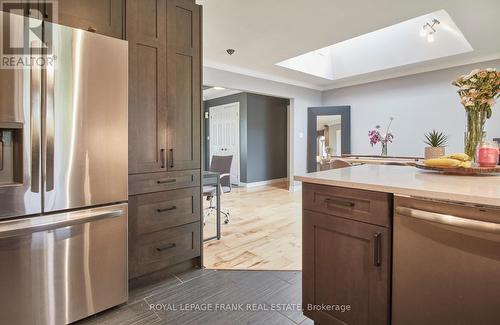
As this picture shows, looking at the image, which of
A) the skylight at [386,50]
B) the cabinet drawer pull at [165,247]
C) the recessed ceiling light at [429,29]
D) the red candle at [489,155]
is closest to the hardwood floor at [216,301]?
the cabinet drawer pull at [165,247]

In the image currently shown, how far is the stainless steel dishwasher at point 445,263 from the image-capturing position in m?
0.94

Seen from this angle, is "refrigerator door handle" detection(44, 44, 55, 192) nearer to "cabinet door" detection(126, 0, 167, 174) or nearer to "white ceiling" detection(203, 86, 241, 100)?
"cabinet door" detection(126, 0, 167, 174)

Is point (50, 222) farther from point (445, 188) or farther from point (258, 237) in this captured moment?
point (258, 237)

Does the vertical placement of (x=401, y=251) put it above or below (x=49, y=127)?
below

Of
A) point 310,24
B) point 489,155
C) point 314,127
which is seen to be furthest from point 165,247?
point 314,127

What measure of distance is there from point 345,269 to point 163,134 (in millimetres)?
1565

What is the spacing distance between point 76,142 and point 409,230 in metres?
1.80

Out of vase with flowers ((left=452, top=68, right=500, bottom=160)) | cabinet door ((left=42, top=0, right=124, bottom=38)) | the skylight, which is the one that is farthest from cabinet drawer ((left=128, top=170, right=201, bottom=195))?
the skylight

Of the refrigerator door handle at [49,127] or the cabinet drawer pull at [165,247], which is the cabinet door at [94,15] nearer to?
the refrigerator door handle at [49,127]

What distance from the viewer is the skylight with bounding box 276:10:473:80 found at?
3.97 meters

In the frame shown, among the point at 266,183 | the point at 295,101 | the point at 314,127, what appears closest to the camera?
the point at 295,101

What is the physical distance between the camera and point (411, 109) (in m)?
5.09

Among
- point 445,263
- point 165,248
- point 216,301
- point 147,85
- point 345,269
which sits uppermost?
point 147,85

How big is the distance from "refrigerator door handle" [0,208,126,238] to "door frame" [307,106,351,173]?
523 cm
